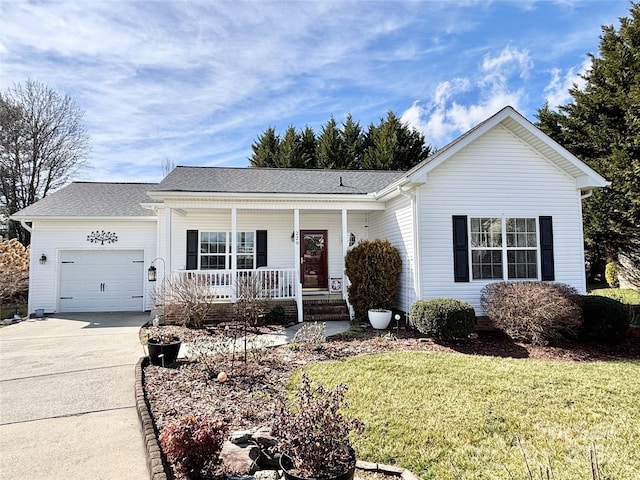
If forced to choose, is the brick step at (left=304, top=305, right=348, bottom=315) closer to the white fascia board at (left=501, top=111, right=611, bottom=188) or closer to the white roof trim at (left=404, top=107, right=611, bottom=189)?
the white roof trim at (left=404, top=107, right=611, bottom=189)

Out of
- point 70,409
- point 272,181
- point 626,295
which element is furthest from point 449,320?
point 626,295

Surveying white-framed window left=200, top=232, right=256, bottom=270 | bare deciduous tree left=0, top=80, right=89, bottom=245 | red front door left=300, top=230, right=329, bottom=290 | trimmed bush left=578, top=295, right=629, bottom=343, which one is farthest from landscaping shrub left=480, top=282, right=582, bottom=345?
bare deciduous tree left=0, top=80, right=89, bottom=245

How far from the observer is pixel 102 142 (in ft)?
71.7

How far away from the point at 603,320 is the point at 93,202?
1598cm

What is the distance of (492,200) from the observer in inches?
372

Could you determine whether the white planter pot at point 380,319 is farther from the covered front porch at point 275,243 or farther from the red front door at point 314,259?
the red front door at point 314,259

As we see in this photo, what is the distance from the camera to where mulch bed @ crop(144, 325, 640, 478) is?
448cm

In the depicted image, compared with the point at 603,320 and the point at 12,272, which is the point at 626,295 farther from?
the point at 12,272

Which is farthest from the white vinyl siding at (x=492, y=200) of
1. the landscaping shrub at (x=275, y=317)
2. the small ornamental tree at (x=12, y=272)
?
the small ornamental tree at (x=12, y=272)

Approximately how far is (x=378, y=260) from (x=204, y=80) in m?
7.08

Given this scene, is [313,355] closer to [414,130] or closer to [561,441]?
[561,441]

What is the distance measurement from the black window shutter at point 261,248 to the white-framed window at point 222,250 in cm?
16

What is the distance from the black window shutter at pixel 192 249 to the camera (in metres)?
11.8

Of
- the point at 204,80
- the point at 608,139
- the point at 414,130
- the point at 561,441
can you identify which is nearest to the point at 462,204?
the point at 561,441
